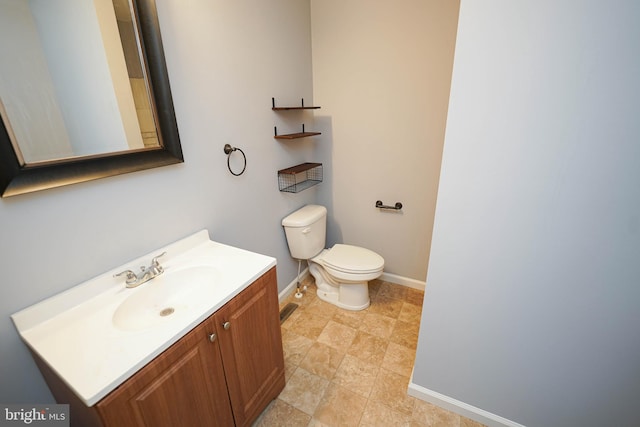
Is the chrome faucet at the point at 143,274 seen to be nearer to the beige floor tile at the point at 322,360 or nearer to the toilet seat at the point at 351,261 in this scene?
the beige floor tile at the point at 322,360

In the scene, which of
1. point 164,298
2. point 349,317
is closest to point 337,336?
point 349,317

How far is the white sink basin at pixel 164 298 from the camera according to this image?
103cm

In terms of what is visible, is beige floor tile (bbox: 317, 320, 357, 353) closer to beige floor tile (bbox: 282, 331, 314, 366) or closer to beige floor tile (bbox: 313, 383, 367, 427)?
beige floor tile (bbox: 282, 331, 314, 366)

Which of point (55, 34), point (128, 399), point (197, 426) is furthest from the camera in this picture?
point (197, 426)

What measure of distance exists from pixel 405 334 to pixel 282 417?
0.98m

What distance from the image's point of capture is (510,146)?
0.95 metres

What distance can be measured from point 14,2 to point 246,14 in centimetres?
102

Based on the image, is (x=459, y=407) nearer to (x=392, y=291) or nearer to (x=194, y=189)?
(x=392, y=291)

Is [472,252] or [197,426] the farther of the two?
[472,252]

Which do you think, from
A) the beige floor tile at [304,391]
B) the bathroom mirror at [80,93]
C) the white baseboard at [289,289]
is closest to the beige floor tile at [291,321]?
the white baseboard at [289,289]

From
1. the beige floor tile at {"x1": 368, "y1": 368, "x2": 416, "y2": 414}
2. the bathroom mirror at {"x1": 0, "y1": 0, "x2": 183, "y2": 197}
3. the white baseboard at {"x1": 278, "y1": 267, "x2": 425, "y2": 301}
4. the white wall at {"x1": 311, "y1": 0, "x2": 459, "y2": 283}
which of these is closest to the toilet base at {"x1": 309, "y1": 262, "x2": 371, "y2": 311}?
the white baseboard at {"x1": 278, "y1": 267, "x2": 425, "y2": 301}

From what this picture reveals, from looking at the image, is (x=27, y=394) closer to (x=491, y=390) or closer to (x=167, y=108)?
(x=167, y=108)

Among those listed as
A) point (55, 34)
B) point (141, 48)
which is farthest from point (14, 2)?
point (141, 48)

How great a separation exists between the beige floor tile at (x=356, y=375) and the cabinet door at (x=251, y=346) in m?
0.42
